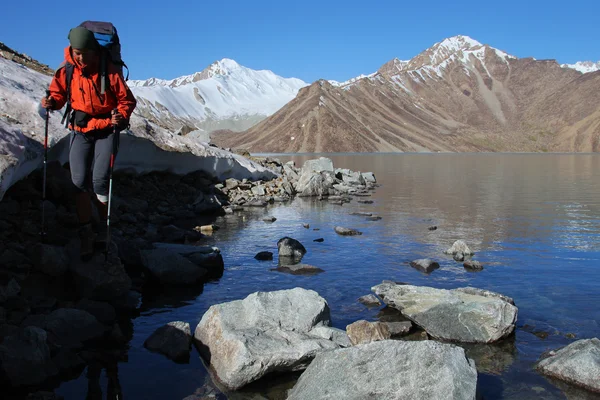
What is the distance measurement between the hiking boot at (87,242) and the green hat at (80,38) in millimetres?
2894

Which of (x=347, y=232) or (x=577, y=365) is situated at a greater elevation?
(x=347, y=232)

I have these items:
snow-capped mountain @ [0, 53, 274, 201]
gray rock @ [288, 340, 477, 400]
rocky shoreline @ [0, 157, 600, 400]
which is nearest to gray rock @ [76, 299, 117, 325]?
rocky shoreline @ [0, 157, 600, 400]

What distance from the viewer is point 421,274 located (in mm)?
12094

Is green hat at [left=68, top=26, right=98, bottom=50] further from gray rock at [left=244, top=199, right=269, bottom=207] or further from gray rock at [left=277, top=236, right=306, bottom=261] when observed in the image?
gray rock at [left=244, top=199, right=269, bottom=207]

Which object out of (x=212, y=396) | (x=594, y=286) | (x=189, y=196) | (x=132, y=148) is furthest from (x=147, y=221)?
(x=594, y=286)

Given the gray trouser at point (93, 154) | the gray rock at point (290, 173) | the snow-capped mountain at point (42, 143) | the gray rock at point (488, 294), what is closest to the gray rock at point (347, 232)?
the snow-capped mountain at point (42, 143)

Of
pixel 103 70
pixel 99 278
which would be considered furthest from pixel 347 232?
pixel 103 70

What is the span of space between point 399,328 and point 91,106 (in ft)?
18.7

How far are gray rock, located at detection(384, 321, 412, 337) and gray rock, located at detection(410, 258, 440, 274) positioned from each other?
152 inches

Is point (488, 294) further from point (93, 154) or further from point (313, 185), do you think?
point (313, 185)

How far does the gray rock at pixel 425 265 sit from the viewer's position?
12.3 meters

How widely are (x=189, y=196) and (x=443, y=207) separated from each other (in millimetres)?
12008

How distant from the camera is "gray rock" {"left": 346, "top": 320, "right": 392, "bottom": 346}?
25.5 ft

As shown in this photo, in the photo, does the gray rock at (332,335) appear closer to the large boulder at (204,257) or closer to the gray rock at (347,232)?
the large boulder at (204,257)
